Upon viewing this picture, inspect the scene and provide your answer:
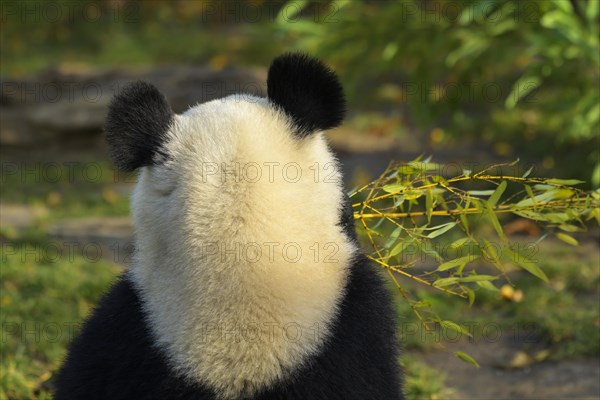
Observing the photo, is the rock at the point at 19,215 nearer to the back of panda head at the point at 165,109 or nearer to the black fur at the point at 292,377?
the black fur at the point at 292,377

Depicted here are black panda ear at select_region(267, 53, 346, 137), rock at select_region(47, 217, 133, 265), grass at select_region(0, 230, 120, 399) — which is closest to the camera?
black panda ear at select_region(267, 53, 346, 137)

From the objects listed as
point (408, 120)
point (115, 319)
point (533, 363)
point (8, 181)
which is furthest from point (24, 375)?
point (408, 120)

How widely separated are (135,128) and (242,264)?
0.44 meters

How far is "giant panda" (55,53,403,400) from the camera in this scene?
6.59 feet

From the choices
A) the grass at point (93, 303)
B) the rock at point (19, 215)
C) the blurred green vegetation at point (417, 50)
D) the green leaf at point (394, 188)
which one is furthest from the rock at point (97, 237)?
the green leaf at point (394, 188)

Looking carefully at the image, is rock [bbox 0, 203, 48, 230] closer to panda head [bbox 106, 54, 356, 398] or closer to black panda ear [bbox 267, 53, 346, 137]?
panda head [bbox 106, 54, 356, 398]

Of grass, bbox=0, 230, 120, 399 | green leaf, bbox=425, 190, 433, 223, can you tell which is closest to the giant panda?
green leaf, bbox=425, 190, 433, 223

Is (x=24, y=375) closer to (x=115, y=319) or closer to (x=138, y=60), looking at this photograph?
(x=115, y=319)

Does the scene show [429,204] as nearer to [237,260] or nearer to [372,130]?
[237,260]

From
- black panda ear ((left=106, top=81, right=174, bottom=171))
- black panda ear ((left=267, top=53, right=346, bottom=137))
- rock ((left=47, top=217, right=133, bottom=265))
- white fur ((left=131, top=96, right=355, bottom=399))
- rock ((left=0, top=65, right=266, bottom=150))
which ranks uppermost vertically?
black panda ear ((left=267, top=53, right=346, bottom=137))

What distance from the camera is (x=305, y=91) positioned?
7.04 feet

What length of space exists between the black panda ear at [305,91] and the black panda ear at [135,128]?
29cm

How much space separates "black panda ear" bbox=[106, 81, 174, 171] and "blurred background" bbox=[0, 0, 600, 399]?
539 mm

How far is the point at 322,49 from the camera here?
6.41m
